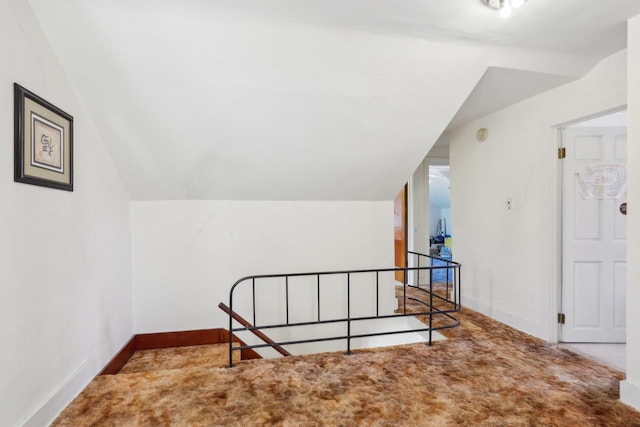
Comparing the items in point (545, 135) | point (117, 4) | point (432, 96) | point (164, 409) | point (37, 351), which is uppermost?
point (117, 4)

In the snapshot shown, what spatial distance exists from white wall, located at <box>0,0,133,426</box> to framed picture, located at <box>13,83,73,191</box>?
4 cm

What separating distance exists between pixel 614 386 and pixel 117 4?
150 inches

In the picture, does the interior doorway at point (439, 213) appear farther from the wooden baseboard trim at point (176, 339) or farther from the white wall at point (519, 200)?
the wooden baseboard trim at point (176, 339)

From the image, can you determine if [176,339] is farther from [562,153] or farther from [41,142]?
[562,153]

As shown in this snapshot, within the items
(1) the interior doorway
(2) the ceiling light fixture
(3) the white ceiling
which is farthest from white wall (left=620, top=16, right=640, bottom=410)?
(1) the interior doorway

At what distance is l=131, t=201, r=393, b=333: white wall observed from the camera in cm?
306

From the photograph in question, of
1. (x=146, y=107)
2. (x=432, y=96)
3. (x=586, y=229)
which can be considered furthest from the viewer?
(x=586, y=229)

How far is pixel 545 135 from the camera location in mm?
2926

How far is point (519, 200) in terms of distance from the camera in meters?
3.14

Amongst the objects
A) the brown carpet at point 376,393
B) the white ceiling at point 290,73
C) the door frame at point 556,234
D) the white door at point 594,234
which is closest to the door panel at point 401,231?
the white ceiling at point 290,73

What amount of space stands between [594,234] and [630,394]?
1376 millimetres

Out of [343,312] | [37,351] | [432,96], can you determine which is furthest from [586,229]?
[37,351]

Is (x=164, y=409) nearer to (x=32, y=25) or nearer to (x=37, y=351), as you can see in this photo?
(x=37, y=351)

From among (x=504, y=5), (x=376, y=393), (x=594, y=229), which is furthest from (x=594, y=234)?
(x=376, y=393)
